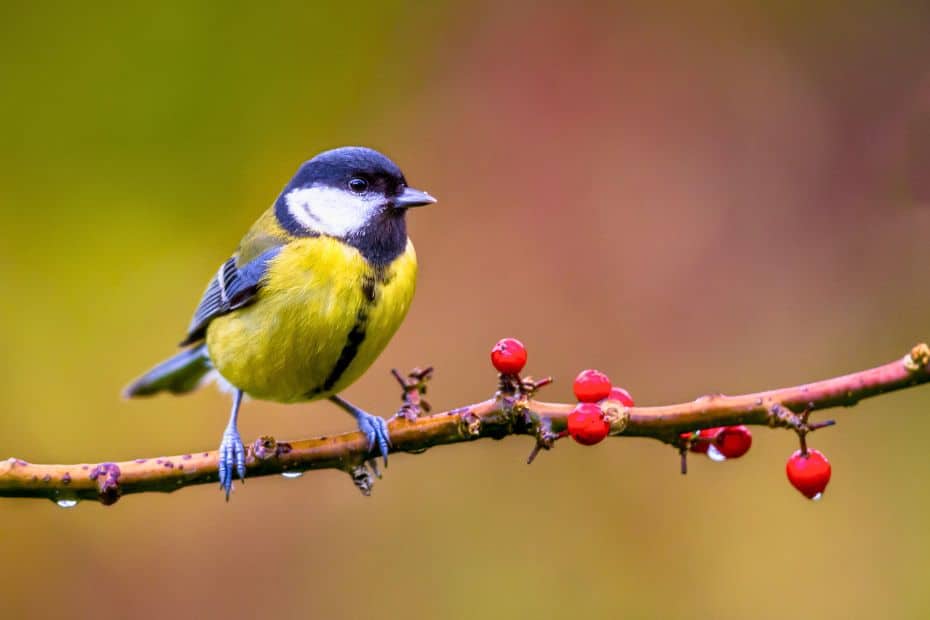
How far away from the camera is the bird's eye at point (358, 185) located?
2.53m

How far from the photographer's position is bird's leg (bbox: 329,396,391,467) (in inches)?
72.7

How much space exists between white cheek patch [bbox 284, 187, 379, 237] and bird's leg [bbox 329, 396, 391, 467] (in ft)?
1.64

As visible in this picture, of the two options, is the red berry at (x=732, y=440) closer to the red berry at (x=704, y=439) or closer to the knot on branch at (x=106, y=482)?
the red berry at (x=704, y=439)

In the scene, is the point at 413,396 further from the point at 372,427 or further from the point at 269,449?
the point at 372,427

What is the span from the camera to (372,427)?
7.95ft

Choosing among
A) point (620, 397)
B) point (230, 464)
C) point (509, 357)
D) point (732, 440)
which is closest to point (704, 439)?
point (732, 440)

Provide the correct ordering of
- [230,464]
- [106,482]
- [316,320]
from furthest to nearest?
1. [316,320]
2. [230,464]
3. [106,482]

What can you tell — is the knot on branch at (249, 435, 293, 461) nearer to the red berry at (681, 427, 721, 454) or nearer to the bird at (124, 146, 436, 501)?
the bird at (124, 146, 436, 501)

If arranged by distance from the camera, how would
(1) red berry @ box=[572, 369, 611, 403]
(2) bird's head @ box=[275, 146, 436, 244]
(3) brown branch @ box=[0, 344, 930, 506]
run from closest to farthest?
(3) brown branch @ box=[0, 344, 930, 506]
(1) red berry @ box=[572, 369, 611, 403]
(2) bird's head @ box=[275, 146, 436, 244]

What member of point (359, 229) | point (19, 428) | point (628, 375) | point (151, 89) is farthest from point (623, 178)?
point (19, 428)

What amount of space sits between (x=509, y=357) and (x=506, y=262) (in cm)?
201

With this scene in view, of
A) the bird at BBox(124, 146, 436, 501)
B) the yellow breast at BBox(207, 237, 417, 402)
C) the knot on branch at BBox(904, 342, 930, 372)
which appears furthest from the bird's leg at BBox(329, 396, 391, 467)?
the knot on branch at BBox(904, 342, 930, 372)

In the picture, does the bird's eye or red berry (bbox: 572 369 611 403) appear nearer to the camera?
red berry (bbox: 572 369 611 403)

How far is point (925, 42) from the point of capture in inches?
139
